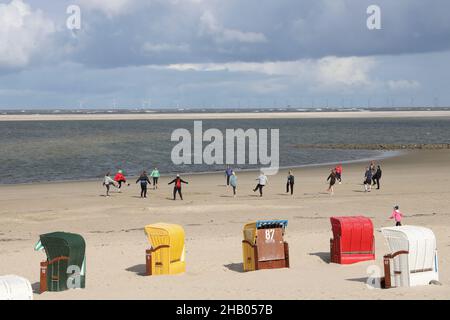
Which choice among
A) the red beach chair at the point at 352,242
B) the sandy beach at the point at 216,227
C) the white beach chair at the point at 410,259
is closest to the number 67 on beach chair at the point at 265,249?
the sandy beach at the point at 216,227

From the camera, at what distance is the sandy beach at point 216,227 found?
15469mm

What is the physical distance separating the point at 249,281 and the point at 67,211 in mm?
15596

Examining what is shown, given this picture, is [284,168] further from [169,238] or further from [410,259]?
[410,259]

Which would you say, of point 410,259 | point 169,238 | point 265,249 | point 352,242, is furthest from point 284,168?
point 410,259

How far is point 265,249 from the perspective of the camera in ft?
58.0

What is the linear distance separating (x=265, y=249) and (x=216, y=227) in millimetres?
7391

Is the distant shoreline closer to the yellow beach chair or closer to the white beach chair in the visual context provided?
the yellow beach chair

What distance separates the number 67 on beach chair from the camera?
1759cm

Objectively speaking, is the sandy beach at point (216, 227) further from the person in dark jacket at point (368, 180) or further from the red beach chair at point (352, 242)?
the person in dark jacket at point (368, 180)

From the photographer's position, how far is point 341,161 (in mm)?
62781

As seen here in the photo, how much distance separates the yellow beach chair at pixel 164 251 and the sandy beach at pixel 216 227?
0.38 m
